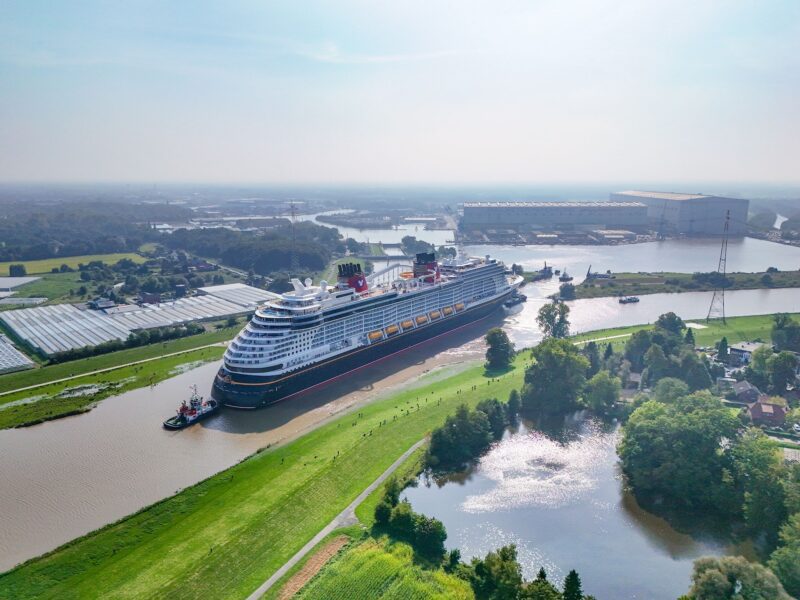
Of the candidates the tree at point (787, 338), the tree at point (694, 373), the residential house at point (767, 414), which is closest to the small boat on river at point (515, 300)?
the tree at point (787, 338)

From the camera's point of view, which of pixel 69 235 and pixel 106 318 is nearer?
pixel 106 318

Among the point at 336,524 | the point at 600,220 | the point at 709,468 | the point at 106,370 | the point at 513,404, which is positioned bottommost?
the point at 106,370

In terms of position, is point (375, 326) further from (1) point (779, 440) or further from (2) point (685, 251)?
(2) point (685, 251)

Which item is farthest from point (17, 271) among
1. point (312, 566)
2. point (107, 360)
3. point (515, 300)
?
point (312, 566)

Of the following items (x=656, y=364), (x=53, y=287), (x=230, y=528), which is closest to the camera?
(x=230, y=528)

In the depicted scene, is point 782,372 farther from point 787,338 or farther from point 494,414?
point 494,414

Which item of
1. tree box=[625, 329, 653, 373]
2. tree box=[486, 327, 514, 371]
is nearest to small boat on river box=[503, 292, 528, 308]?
tree box=[486, 327, 514, 371]

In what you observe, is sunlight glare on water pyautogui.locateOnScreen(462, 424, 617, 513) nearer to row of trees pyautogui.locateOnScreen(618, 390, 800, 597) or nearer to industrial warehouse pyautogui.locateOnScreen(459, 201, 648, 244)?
row of trees pyautogui.locateOnScreen(618, 390, 800, 597)
